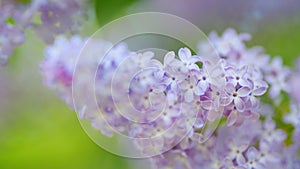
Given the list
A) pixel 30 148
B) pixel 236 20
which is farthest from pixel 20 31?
pixel 236 20

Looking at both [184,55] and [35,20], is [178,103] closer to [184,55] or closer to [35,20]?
[184,55]

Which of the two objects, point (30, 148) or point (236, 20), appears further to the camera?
point (236, 20)

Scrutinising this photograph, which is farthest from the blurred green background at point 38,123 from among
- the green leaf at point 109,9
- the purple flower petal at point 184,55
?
the purple flower petal at point 184,55

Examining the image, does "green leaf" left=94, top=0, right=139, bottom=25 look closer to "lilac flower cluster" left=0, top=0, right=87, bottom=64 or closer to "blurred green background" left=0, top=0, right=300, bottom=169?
"blurred green background" left=0, top=0, right=300, bottom=169

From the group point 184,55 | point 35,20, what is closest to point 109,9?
point 35,20

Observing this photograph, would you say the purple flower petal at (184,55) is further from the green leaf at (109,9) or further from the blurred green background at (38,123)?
the green leaf at (109,9)

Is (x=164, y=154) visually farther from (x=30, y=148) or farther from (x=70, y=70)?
(x=30, y=148)

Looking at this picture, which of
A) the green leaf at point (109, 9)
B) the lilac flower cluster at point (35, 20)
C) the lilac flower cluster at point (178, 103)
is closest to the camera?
the lilac flower cluster at point (178, 103)
